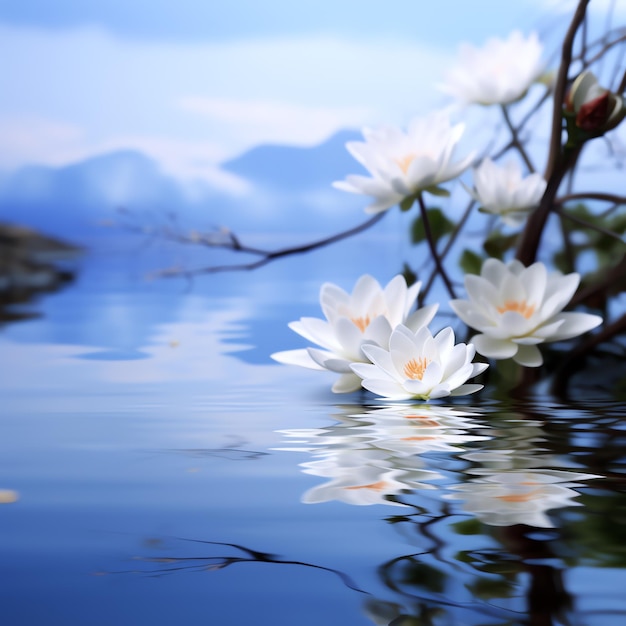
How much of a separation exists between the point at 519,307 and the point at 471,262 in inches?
4.3

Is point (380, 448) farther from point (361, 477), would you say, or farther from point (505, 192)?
point (505, 192)

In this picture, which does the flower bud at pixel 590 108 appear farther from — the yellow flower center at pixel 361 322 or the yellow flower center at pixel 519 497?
the yellow flower center at pixel 519 497

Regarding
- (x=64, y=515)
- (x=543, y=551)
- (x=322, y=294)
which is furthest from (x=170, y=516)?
(x=322, y=294)

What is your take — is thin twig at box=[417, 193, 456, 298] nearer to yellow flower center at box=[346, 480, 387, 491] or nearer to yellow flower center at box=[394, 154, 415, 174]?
yellow flower center at box=[394, 154, 415, 174]

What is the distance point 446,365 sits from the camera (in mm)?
533

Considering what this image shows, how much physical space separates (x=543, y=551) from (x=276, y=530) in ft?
0.33

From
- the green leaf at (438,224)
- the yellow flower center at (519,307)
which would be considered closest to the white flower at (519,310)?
the yellow flower center at (519,307)

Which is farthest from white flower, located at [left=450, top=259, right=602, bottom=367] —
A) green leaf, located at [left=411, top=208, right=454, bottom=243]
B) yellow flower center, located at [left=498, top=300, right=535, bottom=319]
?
green leaf, located at [left=411, top=208, right=454, bottom=243]

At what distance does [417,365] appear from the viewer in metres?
0.54

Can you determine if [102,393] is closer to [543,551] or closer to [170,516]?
[170,516]

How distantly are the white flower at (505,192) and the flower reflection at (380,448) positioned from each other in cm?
16

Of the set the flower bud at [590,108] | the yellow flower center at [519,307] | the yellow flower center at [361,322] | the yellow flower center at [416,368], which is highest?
the flower bud at [590,108]

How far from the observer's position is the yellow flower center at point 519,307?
0.59 metres

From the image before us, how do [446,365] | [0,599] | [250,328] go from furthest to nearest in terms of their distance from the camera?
[250,328] → [446,365] → [0,599]
